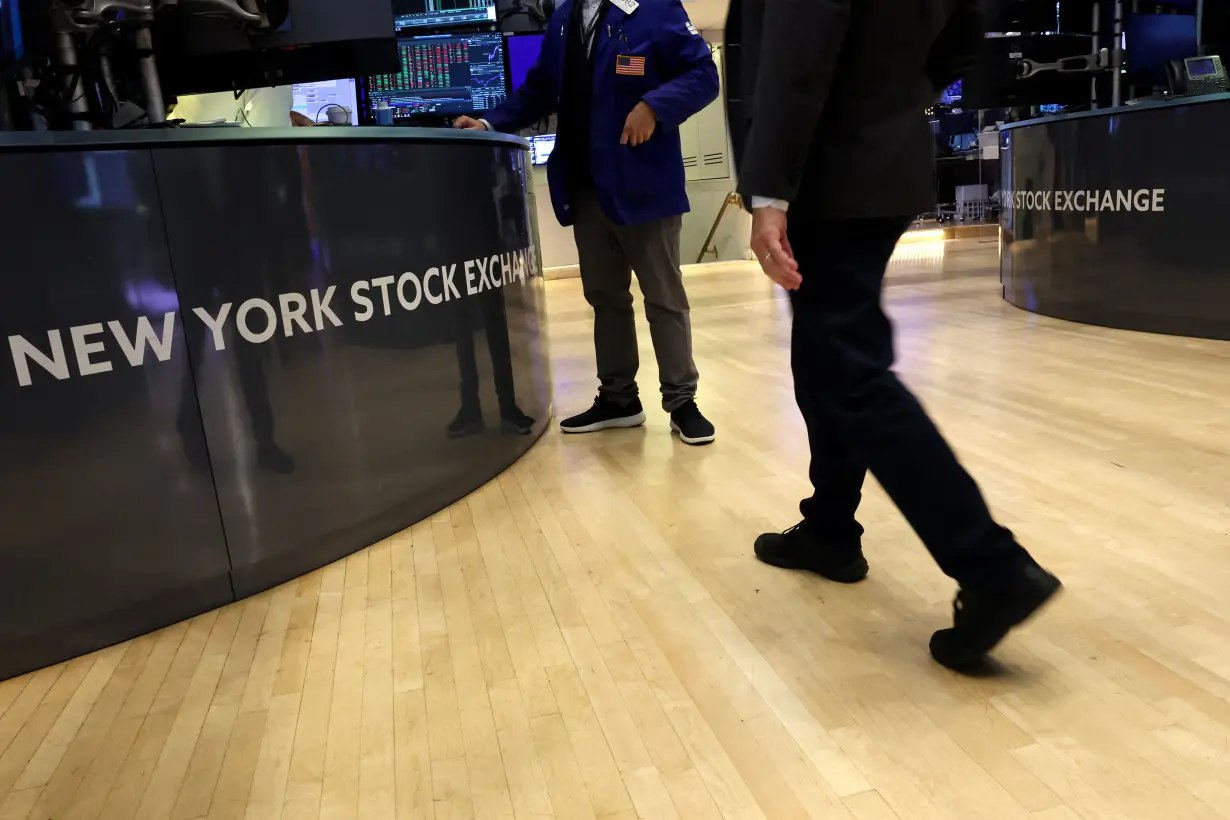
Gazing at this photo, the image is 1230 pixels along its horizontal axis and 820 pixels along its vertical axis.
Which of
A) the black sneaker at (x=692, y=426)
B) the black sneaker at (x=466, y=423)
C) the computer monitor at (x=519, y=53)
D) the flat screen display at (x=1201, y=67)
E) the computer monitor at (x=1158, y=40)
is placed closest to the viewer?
the black sneaker at (x=466, y=423)

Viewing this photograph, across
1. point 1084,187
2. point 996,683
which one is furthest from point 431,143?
point 1084,187

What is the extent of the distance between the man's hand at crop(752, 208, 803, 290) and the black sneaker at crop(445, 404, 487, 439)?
3.55 feet

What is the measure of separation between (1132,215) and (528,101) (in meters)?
2.48

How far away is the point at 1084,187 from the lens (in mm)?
3795

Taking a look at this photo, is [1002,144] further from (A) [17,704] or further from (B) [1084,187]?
(A) [17,704]

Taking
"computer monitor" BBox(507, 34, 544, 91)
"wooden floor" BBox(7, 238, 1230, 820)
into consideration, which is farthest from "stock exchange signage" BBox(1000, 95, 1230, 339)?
"computer monitor" BBox(507, 34, 544, 91)

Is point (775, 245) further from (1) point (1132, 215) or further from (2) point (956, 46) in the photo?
(1) point (1132, 215)

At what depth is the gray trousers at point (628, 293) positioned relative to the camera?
2453 millimetres

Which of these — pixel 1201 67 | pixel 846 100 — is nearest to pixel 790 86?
pixel 846 100

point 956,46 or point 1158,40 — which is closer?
point 956,46

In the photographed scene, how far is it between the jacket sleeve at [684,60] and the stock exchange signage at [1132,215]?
2028 mm

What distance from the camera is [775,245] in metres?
1.22

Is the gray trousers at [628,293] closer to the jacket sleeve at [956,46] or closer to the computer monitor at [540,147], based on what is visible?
the jacket sleeve at [956,46]

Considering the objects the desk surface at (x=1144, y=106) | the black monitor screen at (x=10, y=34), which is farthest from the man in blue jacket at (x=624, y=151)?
the desk surface at (x=1144, y=106)
